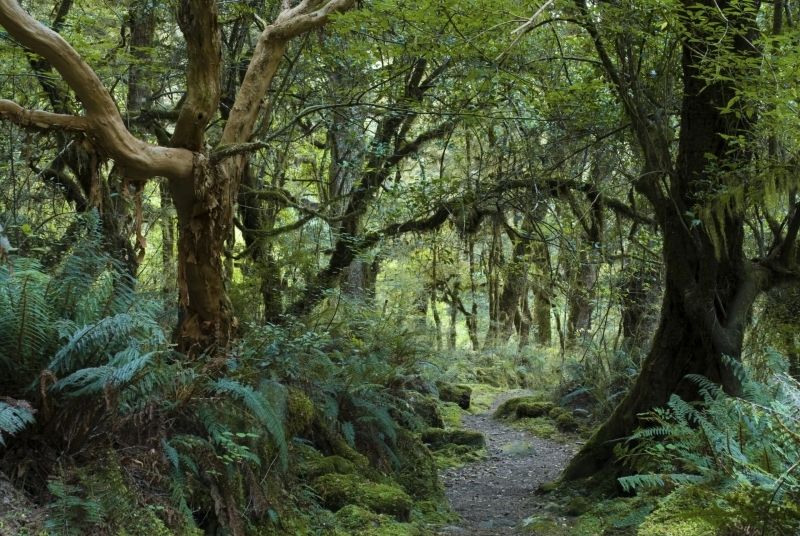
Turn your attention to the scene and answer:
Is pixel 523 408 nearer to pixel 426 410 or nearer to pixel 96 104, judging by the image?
pixel 426 410

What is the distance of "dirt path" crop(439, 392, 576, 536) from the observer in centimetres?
632

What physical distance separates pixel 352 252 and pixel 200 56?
4318 millimetres

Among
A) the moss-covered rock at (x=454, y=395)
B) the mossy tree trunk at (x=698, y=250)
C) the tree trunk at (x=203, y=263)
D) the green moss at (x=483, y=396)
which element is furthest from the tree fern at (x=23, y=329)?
the green moss at (x=483, y=396)

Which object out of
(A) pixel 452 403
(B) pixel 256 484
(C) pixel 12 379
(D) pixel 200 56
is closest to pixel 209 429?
(B) pixel 256 484

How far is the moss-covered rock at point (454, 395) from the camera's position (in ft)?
43.1

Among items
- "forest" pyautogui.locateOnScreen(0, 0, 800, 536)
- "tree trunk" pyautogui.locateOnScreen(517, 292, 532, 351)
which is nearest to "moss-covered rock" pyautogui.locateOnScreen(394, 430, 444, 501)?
"forest" pyautogui.locateOnScreen(0, 0, 800, 536)

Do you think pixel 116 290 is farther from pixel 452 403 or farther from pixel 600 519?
pixel 452 403

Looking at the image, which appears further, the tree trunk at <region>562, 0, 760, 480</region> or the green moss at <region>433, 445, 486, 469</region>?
the green moss at <region>433, 445, 486, 469</region>

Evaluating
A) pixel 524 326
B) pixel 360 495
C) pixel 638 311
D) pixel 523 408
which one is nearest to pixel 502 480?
pixel 360 495

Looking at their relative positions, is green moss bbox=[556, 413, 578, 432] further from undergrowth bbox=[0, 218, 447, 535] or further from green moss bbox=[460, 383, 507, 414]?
undergrowth bbox=[0, 218, 447, 535]

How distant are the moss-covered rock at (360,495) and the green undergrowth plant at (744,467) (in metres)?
2.13

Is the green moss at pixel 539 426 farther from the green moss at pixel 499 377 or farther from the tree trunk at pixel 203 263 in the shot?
the tree trunk at pixel 203 263

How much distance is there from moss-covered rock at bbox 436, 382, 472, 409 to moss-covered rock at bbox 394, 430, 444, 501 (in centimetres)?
558

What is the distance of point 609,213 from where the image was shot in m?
10.3
